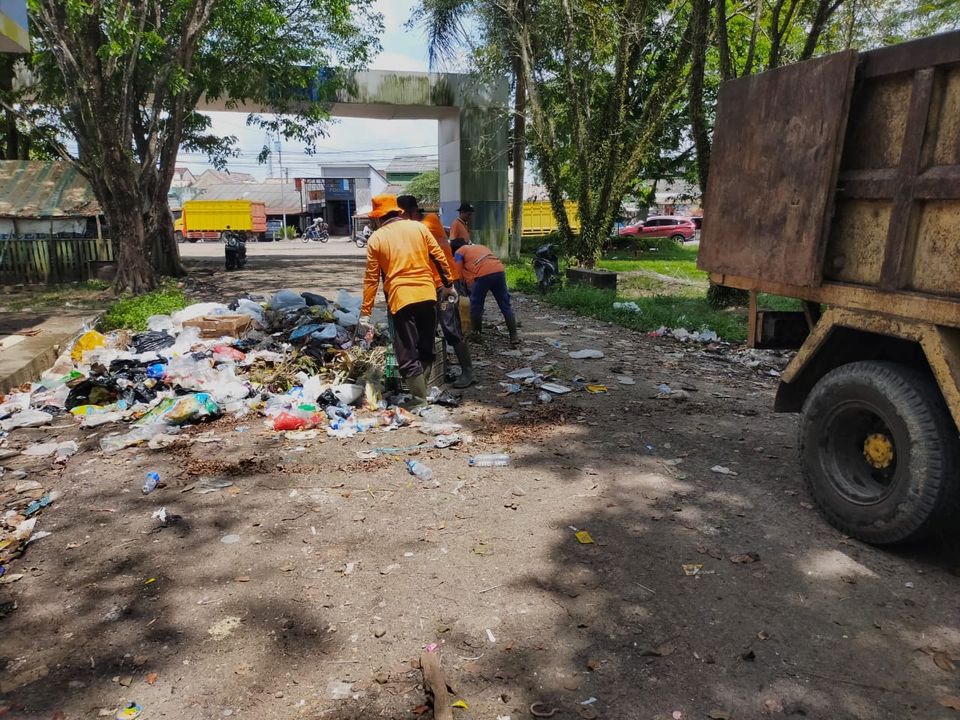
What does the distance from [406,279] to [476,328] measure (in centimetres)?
314

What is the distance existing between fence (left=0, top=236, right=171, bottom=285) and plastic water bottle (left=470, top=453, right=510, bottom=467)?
13.9 m

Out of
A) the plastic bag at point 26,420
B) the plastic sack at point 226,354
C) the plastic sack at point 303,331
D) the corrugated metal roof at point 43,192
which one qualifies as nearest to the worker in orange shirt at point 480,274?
the plastic sack at point 303,331

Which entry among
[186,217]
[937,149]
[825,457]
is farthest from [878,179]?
[186,217]

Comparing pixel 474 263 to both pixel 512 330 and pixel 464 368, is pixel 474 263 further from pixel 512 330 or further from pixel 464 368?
pixel 464 368

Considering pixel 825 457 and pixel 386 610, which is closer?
pixel 386 610

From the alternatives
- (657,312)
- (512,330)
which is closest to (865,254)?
(512,330)

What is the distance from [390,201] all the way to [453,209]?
1590 centimetres

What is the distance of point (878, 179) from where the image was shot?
3.20m

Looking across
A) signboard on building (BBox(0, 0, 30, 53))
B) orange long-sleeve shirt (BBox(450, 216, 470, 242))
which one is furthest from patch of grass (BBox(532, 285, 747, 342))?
signboard on building (BBox(0, 0, 30, 53))

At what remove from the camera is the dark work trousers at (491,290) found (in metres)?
7.73

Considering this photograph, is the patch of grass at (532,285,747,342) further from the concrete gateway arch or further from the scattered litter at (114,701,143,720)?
the concrete gateway arch

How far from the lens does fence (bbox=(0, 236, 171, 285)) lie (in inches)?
626

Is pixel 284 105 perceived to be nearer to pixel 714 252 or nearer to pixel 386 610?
pixel 714 252

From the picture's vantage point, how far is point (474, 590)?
3152 mm
